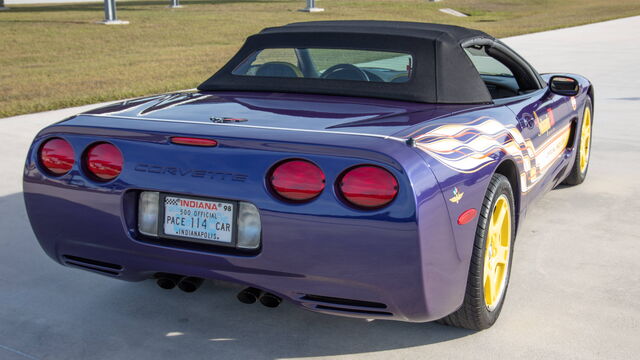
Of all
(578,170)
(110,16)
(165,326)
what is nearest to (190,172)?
(165,326)

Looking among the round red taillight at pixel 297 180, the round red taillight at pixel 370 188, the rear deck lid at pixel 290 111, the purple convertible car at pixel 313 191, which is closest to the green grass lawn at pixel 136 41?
the rear deck lid at pixel 290 111

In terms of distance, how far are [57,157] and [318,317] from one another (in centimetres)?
131

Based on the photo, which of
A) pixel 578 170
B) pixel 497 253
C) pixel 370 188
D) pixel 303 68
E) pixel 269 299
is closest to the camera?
pixel 370 188

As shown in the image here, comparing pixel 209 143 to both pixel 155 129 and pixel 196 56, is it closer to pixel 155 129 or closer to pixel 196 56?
pixel 155 129

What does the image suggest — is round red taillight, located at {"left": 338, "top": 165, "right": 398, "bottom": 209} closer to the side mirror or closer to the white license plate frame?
the white license plate frame

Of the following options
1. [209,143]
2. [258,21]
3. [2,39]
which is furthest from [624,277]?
[258,21]

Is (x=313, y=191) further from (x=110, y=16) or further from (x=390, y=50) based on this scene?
(x=110, y=16)

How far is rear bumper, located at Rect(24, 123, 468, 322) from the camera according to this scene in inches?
114

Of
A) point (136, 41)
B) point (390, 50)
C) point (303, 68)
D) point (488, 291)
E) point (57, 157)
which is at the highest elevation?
point (390, 50)

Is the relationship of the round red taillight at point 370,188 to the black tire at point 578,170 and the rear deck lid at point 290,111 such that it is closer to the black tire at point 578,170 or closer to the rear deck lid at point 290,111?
the rear deck lid at point 290,111

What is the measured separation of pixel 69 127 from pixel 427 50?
5.43 ft

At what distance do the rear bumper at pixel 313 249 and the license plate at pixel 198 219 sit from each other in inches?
2.1

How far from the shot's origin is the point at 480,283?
131 inches

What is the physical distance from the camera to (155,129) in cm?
325
